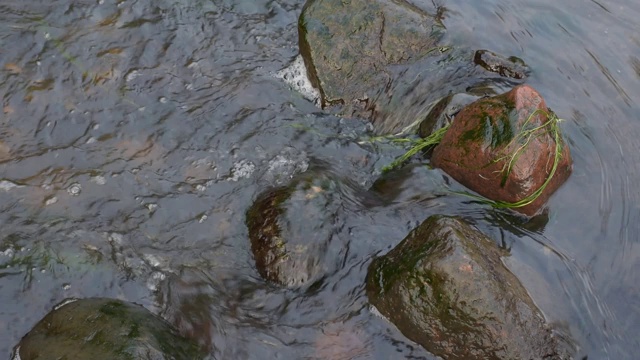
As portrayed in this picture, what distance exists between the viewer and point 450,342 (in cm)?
379

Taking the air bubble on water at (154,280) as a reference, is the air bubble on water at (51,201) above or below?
below

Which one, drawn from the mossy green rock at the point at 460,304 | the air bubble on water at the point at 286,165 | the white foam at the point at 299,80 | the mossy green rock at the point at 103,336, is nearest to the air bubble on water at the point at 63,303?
the mossy green rock at the point at 103,336

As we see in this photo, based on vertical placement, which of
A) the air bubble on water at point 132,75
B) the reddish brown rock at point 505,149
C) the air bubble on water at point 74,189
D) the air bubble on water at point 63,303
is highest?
the reddish brown rock at point 505,149

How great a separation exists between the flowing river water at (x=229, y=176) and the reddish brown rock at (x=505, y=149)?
20 cm

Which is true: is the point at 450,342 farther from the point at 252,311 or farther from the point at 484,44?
the point at 484,44

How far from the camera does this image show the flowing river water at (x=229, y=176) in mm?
4070

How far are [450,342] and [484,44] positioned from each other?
3604 millimetres

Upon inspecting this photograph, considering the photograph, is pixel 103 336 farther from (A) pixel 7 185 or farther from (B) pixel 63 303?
(A) pixel 7 185

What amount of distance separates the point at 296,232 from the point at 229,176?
922mm

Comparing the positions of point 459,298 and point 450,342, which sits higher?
point 459,298

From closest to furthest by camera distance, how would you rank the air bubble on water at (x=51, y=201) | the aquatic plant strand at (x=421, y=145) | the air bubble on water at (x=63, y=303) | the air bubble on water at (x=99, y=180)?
the air bubble on water at (x=63, y=303), the air bubble on water at (x=51, y=201), the air bubble on water at (x=99, y=180), the aquatic plant strand at (x=421, y=145)

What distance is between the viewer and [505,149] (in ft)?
14.5

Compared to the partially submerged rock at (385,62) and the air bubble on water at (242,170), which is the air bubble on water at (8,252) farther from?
the partially submerged rock at (385,62)

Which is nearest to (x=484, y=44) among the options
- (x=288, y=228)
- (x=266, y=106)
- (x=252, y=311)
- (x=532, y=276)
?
(x=266, y=106)
